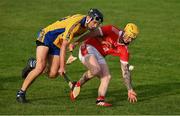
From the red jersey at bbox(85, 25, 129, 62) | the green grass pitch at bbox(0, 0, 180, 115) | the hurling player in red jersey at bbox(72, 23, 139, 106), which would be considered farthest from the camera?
the red jersey at bbox(85, 25, 129, 62)

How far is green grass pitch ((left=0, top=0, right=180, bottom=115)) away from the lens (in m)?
12.3

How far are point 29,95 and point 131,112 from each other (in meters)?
2.54

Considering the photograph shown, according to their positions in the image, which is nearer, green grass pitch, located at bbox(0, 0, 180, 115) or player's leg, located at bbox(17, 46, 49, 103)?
green grass pitch, located at bbox(0, 0, 180, 115)

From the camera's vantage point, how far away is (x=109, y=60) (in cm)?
1822

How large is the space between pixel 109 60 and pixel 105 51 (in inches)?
202

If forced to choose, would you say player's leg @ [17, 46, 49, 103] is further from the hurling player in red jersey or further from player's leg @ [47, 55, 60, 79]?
the hurling player in red jersey

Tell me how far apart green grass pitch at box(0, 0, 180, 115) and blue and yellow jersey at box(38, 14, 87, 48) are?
123cm

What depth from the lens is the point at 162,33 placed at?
23.2 metres

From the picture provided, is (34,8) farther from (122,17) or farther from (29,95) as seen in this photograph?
(29,95)

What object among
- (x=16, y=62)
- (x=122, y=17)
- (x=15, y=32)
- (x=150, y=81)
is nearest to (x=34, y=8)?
(x=122, y=17)

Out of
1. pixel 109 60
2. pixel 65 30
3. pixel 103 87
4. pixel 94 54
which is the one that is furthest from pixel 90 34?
pixel 109 60

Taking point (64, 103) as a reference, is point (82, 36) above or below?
above

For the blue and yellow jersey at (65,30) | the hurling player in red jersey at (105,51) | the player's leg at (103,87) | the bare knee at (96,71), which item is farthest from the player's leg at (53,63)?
the player's leg at (103,87)

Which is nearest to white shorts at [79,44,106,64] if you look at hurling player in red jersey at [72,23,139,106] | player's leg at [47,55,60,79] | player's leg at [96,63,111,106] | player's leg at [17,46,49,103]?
hurling player in red jersey at [72,23,139,106]
